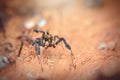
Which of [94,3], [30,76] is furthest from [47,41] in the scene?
[94,3]

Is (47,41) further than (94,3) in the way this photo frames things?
Yes

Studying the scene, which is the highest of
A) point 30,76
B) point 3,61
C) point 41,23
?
point 41,23

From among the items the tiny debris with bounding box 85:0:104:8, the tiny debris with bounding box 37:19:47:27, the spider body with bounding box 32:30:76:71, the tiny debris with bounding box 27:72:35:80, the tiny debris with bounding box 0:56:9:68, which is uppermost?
the tiny debris with bounding box 85:0:104:8

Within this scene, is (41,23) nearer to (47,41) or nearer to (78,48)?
(47,41)

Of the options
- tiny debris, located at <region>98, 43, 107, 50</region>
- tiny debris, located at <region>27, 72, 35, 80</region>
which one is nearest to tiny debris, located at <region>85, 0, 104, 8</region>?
tiny debris, located at <region>98, 43, 107, 50</region>

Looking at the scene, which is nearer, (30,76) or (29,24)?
(29,24)

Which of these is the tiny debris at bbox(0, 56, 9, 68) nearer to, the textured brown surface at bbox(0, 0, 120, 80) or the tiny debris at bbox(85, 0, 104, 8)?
the textured brown surface at bbox(0, 0, 120, 80)

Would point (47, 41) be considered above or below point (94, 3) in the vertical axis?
below

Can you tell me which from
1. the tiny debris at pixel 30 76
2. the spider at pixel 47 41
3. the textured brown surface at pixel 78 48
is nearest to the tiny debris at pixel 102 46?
the textured brown surface at pixel 78 48

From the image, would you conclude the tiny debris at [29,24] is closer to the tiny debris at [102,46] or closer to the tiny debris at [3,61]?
the tiny debris at [3,61]

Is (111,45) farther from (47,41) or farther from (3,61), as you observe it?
(3,61)

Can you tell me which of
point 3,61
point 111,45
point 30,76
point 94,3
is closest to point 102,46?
point 111,45
